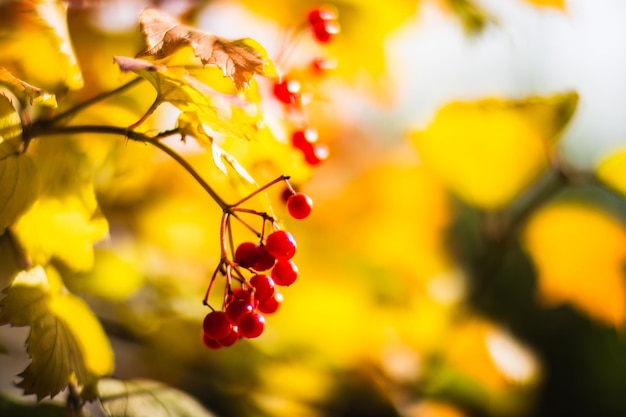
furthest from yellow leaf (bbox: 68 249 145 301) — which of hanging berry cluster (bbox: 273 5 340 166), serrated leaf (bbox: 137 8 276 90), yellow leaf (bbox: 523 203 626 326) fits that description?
yellow leaf (bbox: 523 203 626 326)

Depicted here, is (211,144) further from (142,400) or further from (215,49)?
(142,400)

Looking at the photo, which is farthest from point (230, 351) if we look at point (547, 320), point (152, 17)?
point (547, 320)

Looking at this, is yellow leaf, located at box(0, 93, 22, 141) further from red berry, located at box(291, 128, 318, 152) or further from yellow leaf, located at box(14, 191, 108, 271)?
red berry, located at box(291, 128, 318, 152)

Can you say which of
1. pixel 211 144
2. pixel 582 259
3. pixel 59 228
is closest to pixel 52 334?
pixel 59 228

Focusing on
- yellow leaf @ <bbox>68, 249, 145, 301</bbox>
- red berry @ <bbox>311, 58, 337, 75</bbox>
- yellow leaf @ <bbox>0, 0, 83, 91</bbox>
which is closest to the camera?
yellow leaf @ <bbox>0, 0, 83, 91</bbox>

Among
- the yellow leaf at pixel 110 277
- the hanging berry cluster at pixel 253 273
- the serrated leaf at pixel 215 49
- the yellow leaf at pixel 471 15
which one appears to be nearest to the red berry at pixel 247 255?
the hanging berry cluster at pixel 253 273

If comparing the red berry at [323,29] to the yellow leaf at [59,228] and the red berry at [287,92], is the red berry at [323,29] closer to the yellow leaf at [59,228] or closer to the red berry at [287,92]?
the red berry at [287,92]
